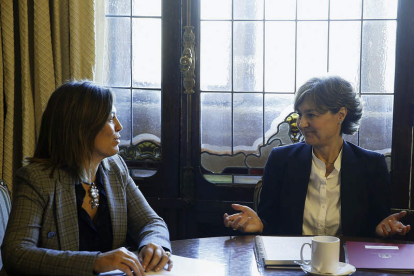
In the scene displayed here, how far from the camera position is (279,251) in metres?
1.52

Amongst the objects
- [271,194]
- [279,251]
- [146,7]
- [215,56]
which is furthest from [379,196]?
[146,7]

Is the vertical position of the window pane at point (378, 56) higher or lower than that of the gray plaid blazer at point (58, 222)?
higher

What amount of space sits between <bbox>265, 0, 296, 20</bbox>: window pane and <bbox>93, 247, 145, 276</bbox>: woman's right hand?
1754mm

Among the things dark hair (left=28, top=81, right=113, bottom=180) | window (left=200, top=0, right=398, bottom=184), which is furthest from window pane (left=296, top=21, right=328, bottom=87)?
dark hair (left=28, top=81, right=113, bottom=180)

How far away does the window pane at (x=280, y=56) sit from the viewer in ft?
Result: 8.86

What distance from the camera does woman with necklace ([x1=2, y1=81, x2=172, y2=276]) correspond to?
4.69 ft

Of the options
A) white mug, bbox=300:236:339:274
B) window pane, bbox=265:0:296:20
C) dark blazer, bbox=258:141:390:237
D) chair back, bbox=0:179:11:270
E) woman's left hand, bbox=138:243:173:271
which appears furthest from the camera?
window pane, bbox=265:0:296:20

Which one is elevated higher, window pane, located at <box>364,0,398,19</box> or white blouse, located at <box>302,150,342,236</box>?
window pane, located at <box>364,0,398,19</box>

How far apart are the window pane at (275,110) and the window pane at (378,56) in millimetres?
425

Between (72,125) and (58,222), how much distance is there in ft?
1.06

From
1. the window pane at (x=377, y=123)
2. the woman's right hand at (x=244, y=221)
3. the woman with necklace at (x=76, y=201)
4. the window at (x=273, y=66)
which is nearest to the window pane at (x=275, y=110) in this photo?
the window at (x=273, y=66)

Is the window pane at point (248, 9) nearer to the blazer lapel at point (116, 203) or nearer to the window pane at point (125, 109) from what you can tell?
the window pane at point (125, 109)

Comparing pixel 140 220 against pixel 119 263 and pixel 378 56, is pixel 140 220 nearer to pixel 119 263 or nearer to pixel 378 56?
pixel 119 263

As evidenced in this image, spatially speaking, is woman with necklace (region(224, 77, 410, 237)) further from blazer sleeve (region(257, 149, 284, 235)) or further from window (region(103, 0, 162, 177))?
window (region(103, 0, 162, 177))
